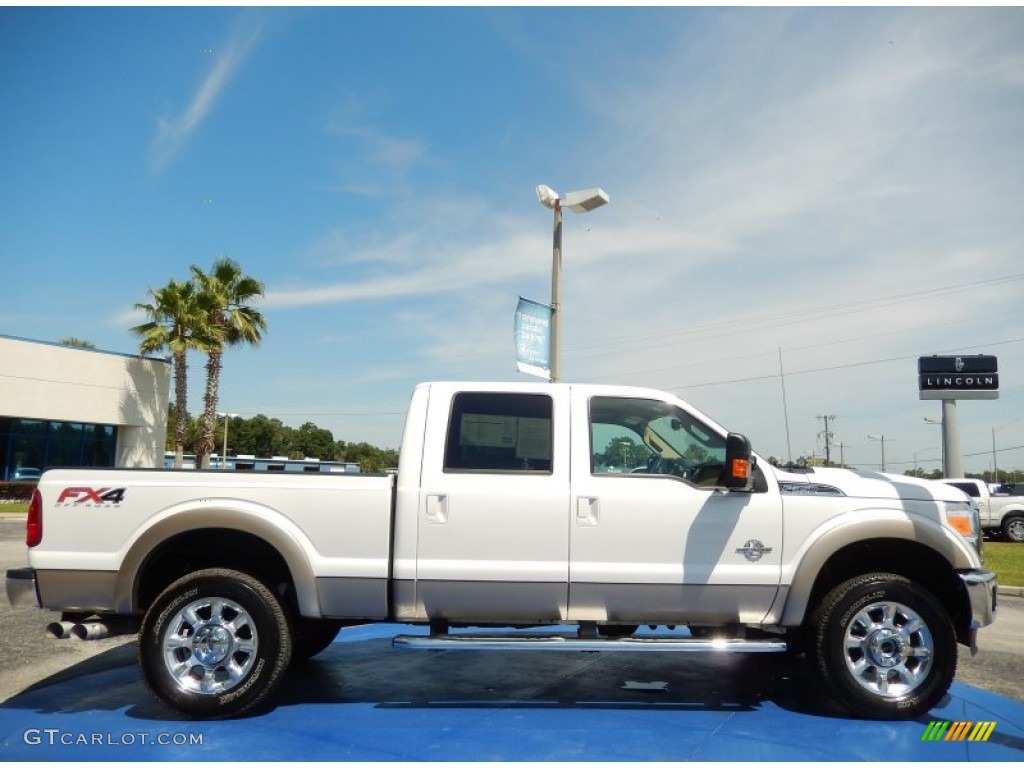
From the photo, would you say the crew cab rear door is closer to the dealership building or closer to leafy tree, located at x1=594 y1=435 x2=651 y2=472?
leafy tree, located at x1=594 y1=435 x2=651 y2=472

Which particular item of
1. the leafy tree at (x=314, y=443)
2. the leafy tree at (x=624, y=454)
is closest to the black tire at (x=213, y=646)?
the leafy tree at (x=624, y=454)

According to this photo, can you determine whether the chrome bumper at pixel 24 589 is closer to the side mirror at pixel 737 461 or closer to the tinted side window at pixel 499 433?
the tinted side window at pixel 499 433

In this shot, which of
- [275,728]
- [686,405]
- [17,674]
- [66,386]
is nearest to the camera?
[275,728]

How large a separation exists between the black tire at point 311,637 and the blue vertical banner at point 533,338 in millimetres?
6154

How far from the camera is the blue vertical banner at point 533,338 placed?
12.2 metres

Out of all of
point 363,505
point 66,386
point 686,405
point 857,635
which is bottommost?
point 857,635

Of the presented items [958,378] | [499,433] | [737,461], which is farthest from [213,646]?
[958,378]

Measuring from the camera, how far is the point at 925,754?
4.38 meters

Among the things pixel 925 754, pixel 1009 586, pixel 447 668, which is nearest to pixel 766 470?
pixel 925 754

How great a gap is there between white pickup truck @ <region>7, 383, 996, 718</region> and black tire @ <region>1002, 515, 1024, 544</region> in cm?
1674

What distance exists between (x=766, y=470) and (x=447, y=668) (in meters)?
2.92

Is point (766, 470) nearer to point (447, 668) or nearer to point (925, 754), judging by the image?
point (925, 754)

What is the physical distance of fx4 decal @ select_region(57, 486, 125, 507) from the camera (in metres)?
4.96

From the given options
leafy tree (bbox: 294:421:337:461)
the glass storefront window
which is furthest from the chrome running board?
leafy tree (bbox: 294:421:337:461)
